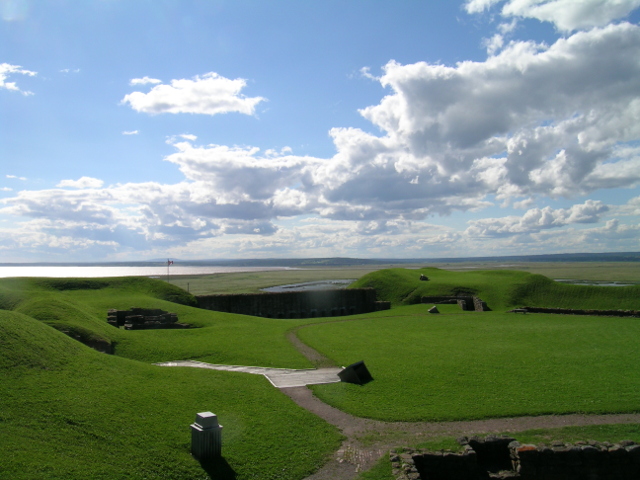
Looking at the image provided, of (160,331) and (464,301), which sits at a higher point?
(160,331)

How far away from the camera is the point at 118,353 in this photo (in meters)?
20.5

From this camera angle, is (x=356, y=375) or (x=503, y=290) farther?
(x=503, y=290)

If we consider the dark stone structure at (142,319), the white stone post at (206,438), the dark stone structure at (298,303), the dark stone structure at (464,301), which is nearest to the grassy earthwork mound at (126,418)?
the white stone post at (206,438)

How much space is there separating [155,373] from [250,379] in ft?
10.3

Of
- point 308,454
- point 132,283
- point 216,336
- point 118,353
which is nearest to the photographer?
point 308,454

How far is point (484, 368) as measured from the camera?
17281 millimetres

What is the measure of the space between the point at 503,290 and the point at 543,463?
38.2 meters

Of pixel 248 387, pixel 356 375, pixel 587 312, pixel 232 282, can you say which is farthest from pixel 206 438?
pixel 232 282

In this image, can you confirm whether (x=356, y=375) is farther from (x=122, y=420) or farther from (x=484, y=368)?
(x=122, y=420)

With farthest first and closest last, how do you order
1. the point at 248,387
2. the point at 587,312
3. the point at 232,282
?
the point at 232,282 → the point at 587,312 → the point at 248,387

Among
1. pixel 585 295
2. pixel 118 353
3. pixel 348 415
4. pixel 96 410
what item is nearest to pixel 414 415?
pixel 348 415

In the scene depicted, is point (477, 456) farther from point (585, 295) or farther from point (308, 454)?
point (585, 295)

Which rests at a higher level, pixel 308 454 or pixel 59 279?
pixel 59 279

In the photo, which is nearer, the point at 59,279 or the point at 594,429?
the point at 594,429
